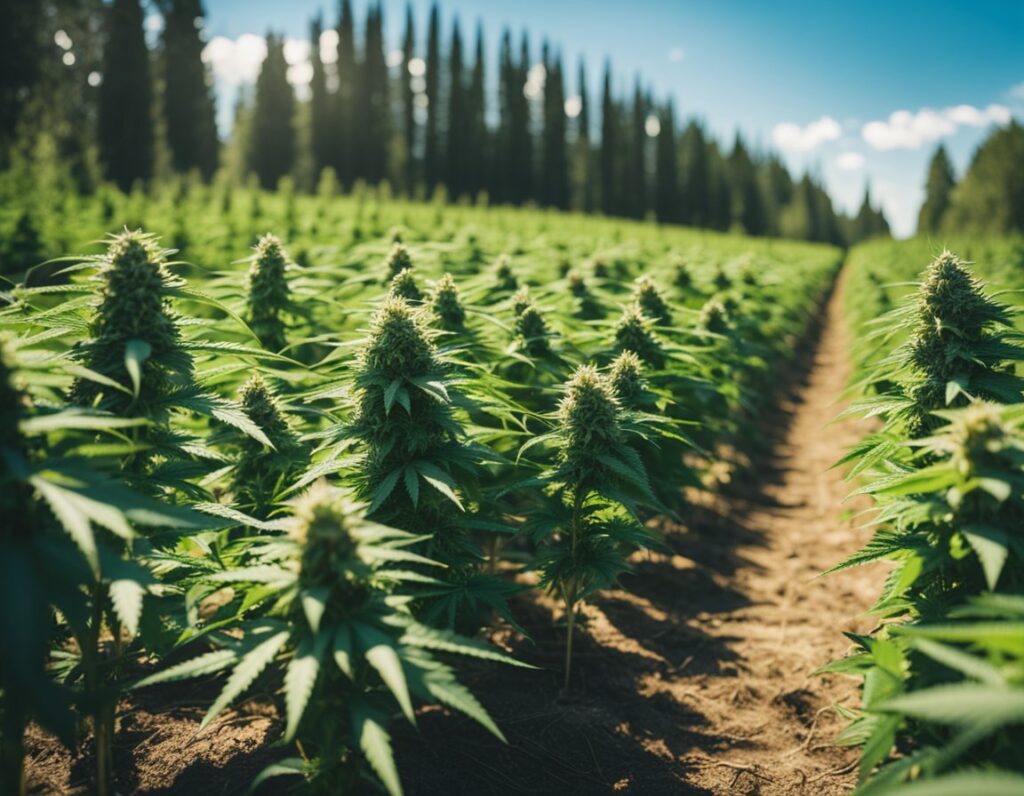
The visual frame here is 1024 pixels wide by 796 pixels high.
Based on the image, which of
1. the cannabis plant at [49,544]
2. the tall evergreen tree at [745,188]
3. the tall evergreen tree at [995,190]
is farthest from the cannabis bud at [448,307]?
the tall evergreen tree at [745,188]

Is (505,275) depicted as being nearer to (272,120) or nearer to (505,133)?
(272,120)

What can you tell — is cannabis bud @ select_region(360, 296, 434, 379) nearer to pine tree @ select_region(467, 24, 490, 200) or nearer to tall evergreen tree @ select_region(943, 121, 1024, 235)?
tall evergreen tree @ select_region(943, 121, 1024, 235)

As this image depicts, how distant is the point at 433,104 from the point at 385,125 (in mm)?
4950

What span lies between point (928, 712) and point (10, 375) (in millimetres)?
2345

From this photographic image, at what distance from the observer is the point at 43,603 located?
149 centimetres

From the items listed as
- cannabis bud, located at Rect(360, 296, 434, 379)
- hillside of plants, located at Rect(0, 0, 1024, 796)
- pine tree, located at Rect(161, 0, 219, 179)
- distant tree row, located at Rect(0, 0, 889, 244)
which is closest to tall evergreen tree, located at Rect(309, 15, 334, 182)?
distant tree row, located at Rect(0, 0, 889, 244)

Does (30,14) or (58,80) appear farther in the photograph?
(58,80)

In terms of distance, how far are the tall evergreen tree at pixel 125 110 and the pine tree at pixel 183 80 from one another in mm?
7652

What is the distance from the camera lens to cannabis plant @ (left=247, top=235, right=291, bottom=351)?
4.08 metres

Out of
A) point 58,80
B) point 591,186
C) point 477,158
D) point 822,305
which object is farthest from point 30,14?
point 591,186

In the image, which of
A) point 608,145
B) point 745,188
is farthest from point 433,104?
point 745,188

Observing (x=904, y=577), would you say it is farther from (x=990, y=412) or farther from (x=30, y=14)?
(x=30, y=14)

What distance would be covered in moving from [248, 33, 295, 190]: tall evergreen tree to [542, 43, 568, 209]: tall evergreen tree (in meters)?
23.2

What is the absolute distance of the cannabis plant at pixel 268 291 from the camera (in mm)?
4082
